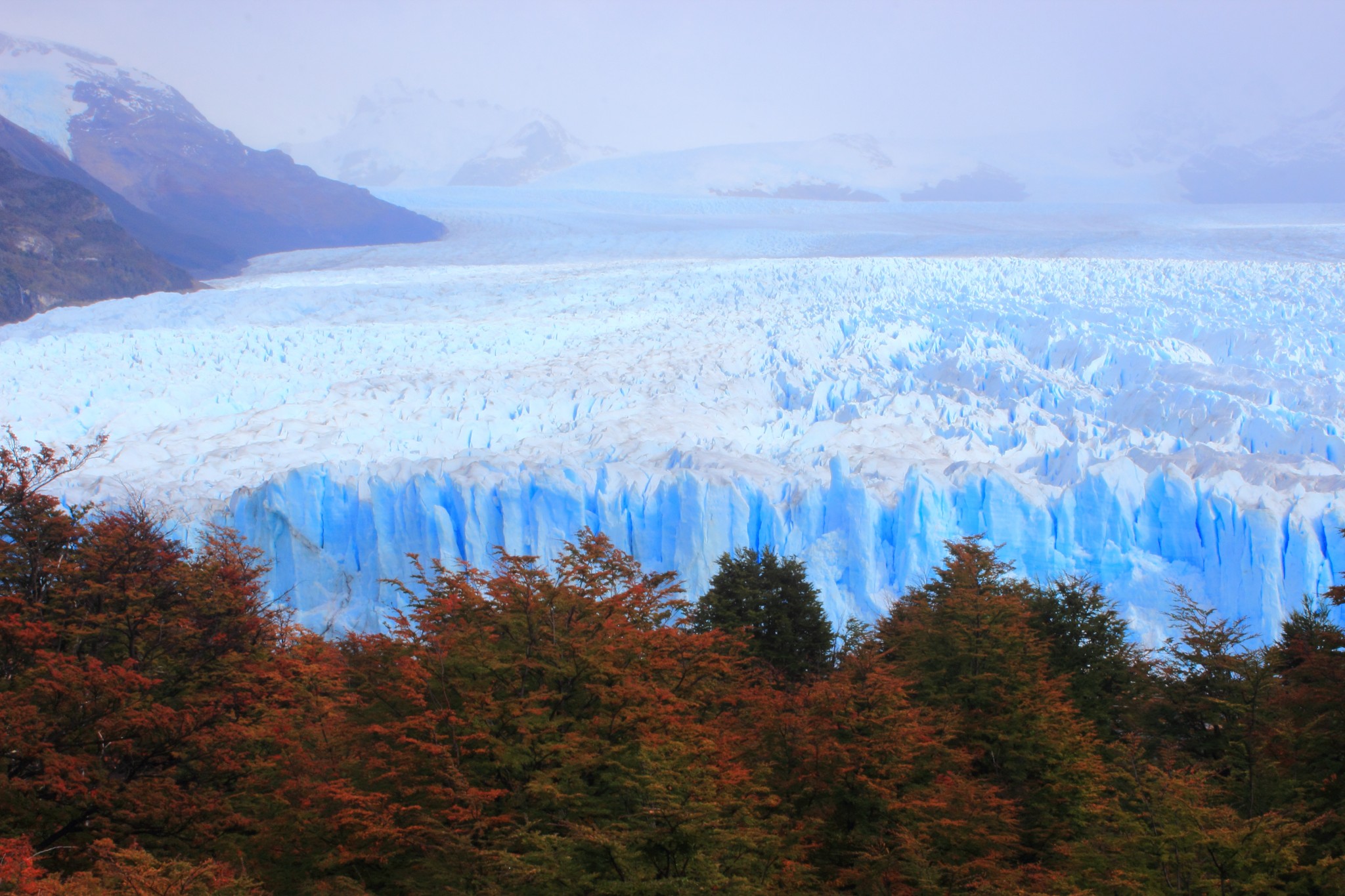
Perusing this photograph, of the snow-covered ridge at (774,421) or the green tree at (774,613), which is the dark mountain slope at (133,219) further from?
the green tree at (774,613)

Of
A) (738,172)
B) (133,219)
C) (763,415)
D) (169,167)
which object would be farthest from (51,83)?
(763,415)

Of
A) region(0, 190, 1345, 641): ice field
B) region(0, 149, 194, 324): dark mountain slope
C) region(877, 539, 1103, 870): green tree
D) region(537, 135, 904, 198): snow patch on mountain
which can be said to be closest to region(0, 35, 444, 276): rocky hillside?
region(0, 149, 194, 324): dark mountain slope

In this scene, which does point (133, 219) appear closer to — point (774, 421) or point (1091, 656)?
point (774, 421)

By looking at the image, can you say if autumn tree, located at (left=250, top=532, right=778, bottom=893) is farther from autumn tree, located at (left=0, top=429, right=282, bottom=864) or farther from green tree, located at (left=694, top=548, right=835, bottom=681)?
green tree, located at (left=694, top=548, right=835, bottom=681)

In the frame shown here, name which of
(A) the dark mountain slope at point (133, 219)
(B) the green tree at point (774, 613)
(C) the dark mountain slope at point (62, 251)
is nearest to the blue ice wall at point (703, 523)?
(B) the green tree at point (774, 613)

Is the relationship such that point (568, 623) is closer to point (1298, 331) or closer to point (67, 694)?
point (67, 694)
